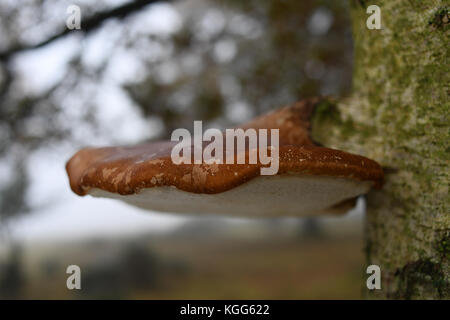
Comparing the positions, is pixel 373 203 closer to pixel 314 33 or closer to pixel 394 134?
pixel 394 134

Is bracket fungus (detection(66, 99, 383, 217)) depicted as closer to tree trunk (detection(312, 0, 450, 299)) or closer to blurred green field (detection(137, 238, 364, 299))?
tree trunk (detection(312, 0, 450, 299))

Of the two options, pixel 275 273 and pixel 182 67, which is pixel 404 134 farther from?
pixel 275 273

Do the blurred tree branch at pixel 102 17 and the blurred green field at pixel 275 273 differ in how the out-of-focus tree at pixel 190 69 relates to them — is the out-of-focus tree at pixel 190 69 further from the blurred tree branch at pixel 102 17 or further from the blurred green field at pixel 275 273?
the blurred green field at pixel 275 273

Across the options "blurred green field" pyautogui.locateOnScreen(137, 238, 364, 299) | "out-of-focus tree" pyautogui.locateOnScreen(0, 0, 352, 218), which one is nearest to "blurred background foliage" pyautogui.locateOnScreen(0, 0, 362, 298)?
"out-of-focus tree" pyautogui.locateOnScreen(0, 0, 352, 218)

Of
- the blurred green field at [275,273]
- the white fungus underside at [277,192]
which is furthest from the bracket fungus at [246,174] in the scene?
the blurred green field at [275,273]

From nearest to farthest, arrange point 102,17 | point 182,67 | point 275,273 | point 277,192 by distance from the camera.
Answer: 1. point 277,192
2. point 102,17
3. point 182,67
4. point 275,273

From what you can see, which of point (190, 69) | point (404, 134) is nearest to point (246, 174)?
point (404, 134)
